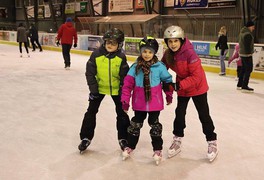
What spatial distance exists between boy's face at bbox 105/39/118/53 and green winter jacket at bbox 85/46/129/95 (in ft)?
0.13

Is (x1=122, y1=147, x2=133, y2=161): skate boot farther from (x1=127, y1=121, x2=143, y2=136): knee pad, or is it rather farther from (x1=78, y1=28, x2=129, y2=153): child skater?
(x1=78, y1=28, x2=129, y2=153): child skater

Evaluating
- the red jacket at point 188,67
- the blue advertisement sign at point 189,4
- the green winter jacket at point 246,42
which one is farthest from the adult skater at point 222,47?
the red jacket at point 188,67

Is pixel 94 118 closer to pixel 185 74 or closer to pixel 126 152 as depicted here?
pixel 126 152

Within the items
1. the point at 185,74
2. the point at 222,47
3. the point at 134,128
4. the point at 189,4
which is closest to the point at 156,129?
the point at 134,128

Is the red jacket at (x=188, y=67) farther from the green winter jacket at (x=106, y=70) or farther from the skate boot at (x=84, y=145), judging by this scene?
the skate boot at (x=84, y=145)

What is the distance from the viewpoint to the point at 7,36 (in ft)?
68.9

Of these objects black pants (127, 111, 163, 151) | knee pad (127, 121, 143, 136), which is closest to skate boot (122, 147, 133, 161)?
black pants (127, 111, 163, 151)

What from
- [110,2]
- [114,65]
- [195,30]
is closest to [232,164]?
[114,65]

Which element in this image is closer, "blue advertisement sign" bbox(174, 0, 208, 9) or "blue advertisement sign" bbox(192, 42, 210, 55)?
"blue advertisement sign" bbox(192, 42, 210, 55)

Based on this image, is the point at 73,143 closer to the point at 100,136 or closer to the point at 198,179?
the point at 100,136

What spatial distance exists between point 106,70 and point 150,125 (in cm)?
58

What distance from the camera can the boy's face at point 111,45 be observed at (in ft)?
8.75

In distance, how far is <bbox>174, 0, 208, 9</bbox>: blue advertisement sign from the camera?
46.4ft

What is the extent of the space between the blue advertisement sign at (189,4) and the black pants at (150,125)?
12286 millimetres
